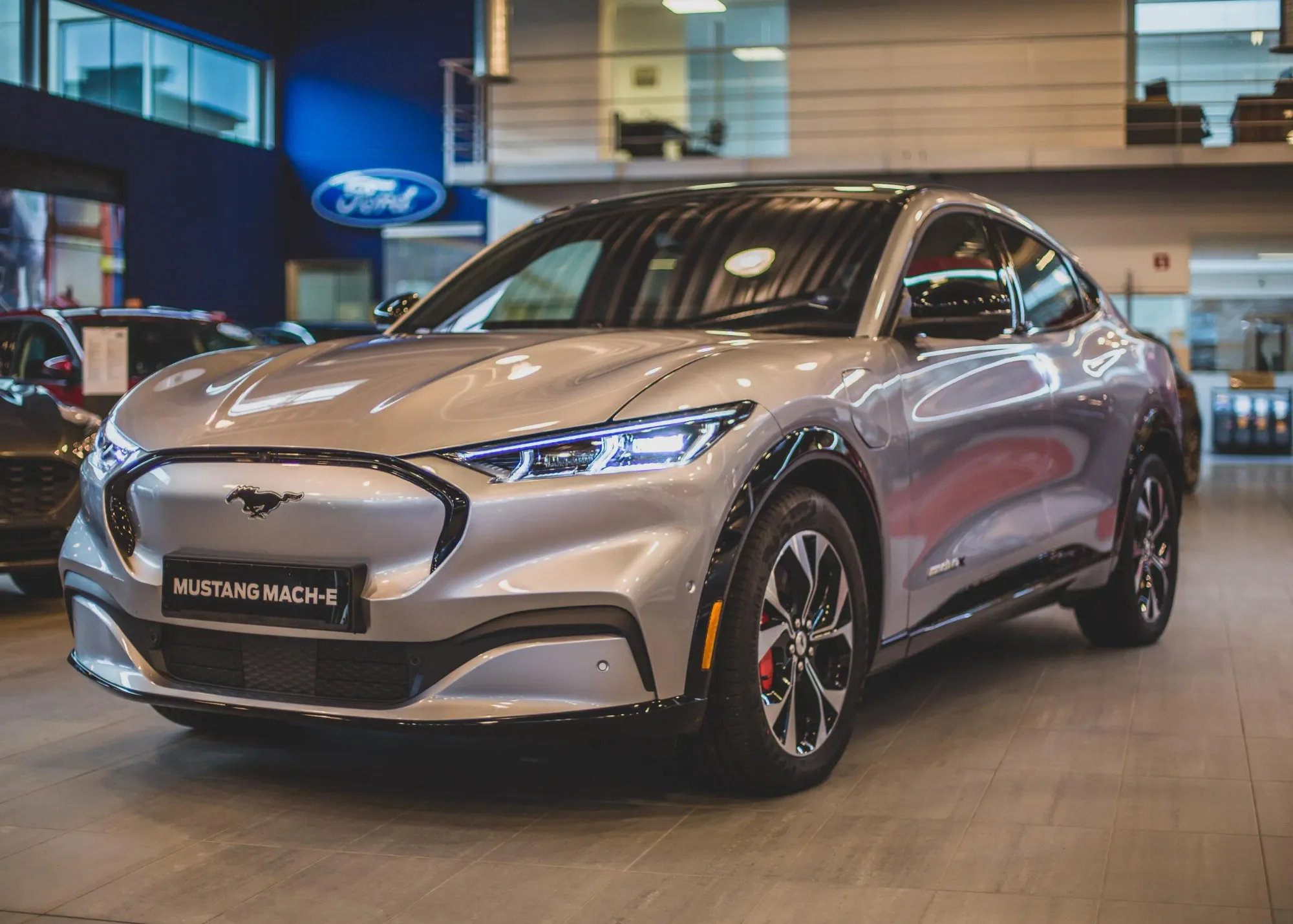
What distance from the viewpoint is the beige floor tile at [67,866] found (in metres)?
2.97

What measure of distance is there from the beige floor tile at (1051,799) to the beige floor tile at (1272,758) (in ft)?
1.32

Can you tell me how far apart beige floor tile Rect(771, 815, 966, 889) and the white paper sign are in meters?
6.95

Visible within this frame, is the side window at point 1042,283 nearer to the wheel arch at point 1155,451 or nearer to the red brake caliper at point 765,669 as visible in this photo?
the wheel arch at point 1155,451

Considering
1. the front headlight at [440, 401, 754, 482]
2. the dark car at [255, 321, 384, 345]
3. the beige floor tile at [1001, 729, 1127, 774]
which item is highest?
the dark car at [255, 321, 384, 345]

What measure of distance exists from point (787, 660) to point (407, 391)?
106 cm

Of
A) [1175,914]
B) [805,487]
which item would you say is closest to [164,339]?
[805,487]

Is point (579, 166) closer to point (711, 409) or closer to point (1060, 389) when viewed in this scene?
point (1060, 389)

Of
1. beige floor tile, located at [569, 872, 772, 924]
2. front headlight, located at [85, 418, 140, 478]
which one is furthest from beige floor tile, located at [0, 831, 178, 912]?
beige floor tile, located at [569, 872, 772, 924]

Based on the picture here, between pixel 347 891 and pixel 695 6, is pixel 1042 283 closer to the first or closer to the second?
pixel 347 891

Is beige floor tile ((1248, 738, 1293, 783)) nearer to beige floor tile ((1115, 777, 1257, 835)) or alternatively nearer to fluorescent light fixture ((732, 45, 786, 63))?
beige floor tile ((1115, 777, 1257, 835))

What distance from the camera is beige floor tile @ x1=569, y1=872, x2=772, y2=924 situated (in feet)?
9.26

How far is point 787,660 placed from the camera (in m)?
3.54

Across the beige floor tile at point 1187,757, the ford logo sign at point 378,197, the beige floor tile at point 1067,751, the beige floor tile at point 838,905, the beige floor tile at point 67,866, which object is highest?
the ford logo sign at point 378,197

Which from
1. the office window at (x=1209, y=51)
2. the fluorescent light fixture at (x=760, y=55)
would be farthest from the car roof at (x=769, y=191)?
the fluorescent light fixture at (x=760, y=55)
